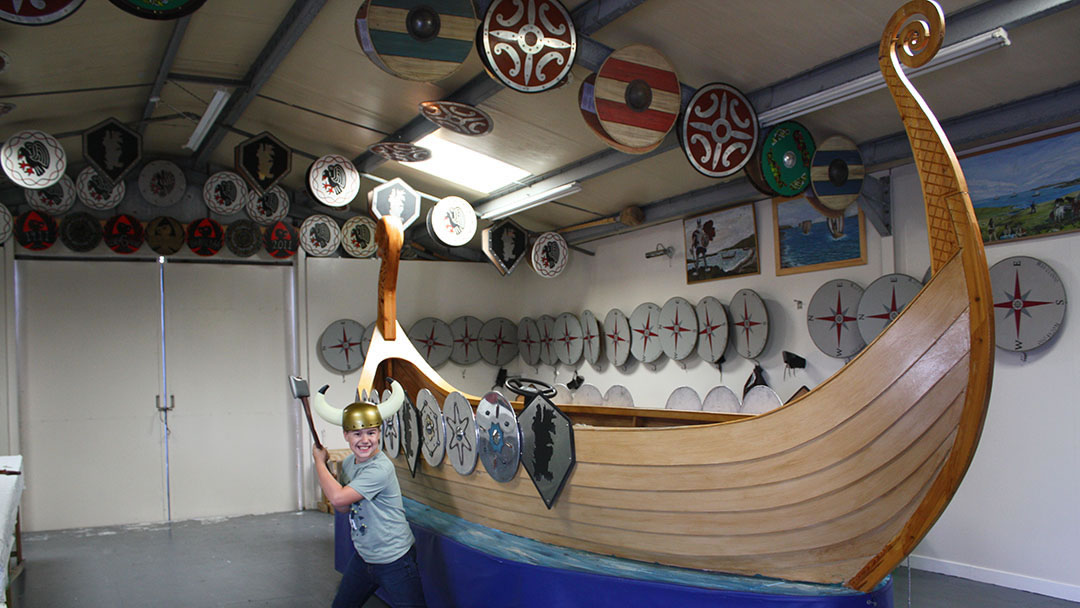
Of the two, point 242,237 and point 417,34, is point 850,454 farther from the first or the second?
point 242,237

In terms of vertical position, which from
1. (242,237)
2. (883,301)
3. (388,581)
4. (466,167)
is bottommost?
(388,581)

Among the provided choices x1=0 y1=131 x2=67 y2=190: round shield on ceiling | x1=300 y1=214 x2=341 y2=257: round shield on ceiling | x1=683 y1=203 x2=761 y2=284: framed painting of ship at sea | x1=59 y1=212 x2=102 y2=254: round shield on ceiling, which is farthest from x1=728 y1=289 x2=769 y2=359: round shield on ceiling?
x1=59 y1=212 x2=102 y2=254: round shield on ceiling

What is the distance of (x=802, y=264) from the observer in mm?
6027

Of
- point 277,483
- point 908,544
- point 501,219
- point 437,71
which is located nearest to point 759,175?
point 437,71

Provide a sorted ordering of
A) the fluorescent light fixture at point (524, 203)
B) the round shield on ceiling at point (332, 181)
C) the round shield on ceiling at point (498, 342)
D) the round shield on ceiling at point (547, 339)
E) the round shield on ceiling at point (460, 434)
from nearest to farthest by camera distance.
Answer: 1. the round shield on ceiling at point (460, 434)
2. the round shield on ceiling at point (332, 181)
3. the fluorescent light fixture at point (524, 203)
4. the round shield on ceiling at point (547, 339)
5. the round shield on ceiling at point (498, 342)

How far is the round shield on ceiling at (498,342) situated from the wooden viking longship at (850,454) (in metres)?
6.45

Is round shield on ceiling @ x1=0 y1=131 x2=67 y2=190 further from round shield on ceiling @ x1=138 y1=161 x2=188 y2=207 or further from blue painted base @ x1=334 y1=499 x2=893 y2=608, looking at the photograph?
blue painted base @ x1=334 y1=499 x2=893 y2=608

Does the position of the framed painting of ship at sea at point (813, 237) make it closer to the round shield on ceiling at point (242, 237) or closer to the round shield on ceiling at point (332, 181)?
the round shield on ceiling at point (332, 181)

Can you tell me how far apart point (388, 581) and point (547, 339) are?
6010 mm

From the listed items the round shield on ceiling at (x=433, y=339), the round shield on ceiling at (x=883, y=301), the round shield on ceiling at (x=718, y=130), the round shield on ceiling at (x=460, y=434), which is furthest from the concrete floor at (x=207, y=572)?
the round shield on ceiling at (x=718, y=130)

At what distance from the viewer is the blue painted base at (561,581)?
2426 mm

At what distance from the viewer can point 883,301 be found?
17.1 feet

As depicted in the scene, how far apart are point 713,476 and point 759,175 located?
2645mm

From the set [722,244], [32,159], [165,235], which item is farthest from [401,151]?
[165,235]
